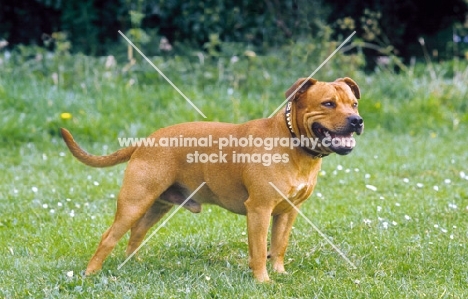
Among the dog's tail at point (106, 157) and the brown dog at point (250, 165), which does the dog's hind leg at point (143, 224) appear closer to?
the brown dog at point (250, 165)

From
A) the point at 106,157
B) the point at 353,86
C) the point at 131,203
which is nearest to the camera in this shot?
the point at 131,203

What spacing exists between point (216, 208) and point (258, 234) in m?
2.06

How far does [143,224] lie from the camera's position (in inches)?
209

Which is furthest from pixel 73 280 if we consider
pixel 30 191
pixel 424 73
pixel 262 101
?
pixel 424 73

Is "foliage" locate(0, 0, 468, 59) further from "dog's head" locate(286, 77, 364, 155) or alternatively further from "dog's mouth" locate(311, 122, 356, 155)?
"dog's mouth" locate(311, 122, 356, 155)

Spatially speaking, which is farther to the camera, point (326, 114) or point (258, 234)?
point (258, 234)

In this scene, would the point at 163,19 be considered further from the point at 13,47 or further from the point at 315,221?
the point at 315,221

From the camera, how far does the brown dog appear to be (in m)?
4.64

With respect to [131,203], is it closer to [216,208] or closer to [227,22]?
[216,208]

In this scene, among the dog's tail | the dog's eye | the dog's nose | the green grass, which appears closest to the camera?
the dog's nose

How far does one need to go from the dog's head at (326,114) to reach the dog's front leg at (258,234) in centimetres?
51

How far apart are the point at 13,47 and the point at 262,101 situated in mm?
5517

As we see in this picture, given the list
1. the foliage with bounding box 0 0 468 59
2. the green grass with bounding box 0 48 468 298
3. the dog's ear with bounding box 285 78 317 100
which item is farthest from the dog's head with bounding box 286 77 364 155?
the foliage with bounding box 0 0 468 59

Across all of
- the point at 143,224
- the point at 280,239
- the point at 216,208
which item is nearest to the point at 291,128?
the point at 280,239
